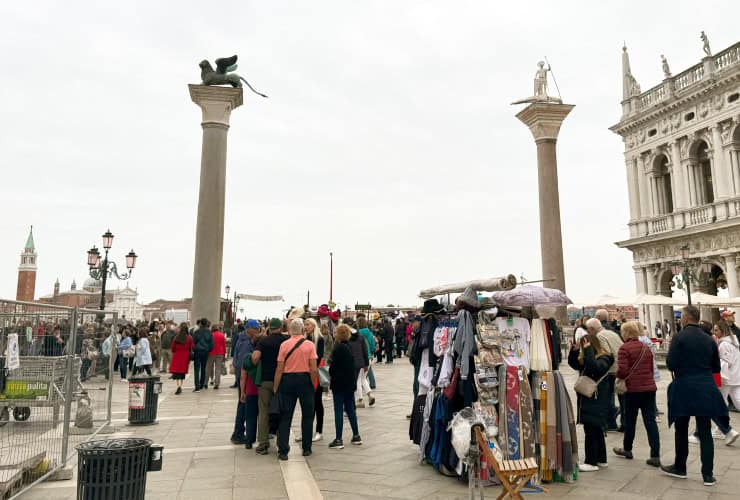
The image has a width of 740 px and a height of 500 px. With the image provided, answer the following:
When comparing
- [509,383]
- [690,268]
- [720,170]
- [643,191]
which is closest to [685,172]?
[720,170]

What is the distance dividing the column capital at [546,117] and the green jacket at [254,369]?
587 inches

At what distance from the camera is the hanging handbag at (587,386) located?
5.89 m

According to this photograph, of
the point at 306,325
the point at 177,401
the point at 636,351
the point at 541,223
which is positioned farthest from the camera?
the point at 541,223

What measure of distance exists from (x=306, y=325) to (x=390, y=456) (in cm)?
236

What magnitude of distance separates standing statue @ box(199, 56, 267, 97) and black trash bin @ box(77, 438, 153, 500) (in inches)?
576

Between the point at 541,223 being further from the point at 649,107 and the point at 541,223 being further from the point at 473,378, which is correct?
the point at 649,107

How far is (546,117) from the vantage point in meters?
18.6

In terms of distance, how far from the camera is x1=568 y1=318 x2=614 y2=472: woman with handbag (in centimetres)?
595

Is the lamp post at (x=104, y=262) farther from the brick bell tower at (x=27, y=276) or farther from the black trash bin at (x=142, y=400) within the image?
the brick bell tower at (x=27, y=276)

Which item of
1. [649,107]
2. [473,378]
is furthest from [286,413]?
[649,107]

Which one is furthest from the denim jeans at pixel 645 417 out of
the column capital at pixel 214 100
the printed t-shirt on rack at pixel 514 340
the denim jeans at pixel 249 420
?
the column capital at pixel 214 100

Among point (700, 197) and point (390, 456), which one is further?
point (700, 197)

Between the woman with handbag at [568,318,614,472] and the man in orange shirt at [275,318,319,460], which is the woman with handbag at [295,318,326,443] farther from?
the woman with handbag at [568,318,614,472]

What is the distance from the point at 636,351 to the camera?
6375 millimetres
